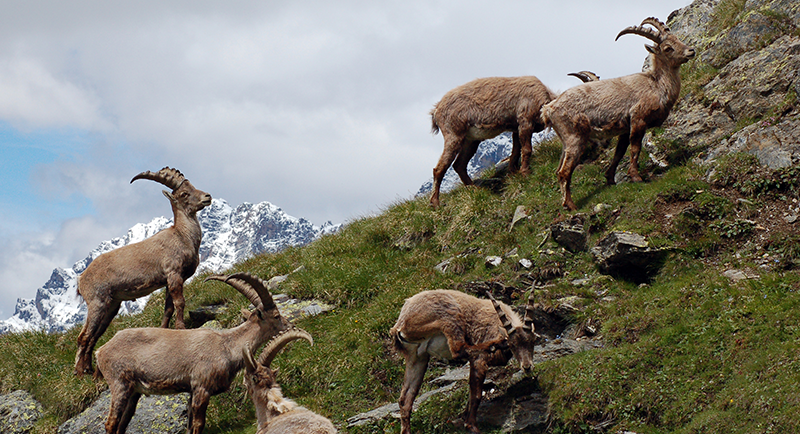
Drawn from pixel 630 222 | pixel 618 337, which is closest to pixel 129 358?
pixel 618 337

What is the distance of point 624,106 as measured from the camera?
1291 centimetres

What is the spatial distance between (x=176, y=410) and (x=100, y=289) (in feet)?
8.85

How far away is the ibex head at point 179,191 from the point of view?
12.5 meters

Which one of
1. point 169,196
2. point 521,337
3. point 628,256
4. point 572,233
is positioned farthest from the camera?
point 169,196

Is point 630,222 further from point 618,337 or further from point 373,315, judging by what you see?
point 373,315

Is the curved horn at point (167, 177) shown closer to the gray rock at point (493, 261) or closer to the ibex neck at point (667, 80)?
the gray rock at point (493, 261)

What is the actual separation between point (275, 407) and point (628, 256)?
6743 millimetres

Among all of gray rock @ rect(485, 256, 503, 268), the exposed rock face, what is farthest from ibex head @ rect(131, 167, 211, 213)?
the exposed rock face

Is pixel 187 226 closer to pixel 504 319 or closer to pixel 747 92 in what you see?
pixel 504 319

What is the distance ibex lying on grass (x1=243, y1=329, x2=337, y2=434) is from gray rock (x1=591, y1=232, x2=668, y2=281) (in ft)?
18.6

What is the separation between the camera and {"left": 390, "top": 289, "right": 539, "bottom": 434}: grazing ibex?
8.14 m

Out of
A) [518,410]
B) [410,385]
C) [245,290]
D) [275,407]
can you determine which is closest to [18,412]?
[245,290]

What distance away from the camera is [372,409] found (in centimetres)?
1040

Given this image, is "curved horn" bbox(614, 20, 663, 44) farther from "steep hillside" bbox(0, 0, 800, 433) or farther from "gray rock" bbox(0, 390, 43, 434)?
"gray rock" bbox(0, 390, 43, 434)
